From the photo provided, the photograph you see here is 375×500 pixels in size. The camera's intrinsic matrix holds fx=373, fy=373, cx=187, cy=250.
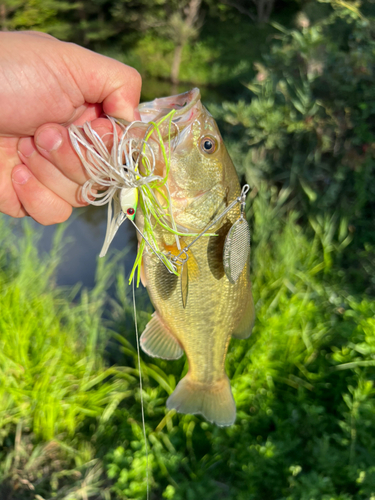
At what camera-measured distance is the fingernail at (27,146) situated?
1595 millimetres

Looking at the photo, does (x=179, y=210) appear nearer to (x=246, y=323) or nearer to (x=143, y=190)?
(x=143, y=190)

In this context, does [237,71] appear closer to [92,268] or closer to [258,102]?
[258,102]

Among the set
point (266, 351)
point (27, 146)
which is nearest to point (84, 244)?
point (266, 351)

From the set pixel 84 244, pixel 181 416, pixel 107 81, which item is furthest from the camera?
pixel 84 244

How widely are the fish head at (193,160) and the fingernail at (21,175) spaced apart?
0.76 meters

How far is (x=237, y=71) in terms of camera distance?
43.2ft

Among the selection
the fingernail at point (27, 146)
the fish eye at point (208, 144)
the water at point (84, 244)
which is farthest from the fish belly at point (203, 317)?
the water at point (84, 244)

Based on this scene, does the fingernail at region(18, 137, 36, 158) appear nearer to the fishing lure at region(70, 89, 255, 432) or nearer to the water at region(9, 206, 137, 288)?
the fishing lure at region(70, 89, 255, 432)

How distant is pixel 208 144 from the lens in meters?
1.27

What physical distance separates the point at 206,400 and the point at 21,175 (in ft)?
4.42

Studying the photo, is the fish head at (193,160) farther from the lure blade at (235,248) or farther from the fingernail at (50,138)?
the fingernail at (50,138)

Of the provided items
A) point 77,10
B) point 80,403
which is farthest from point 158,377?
point 77,10

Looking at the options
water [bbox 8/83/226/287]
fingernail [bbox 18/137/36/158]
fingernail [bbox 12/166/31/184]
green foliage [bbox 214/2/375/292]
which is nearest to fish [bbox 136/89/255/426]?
fingernail [bbox 18/137/36/158]

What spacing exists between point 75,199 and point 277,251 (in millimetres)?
2337
